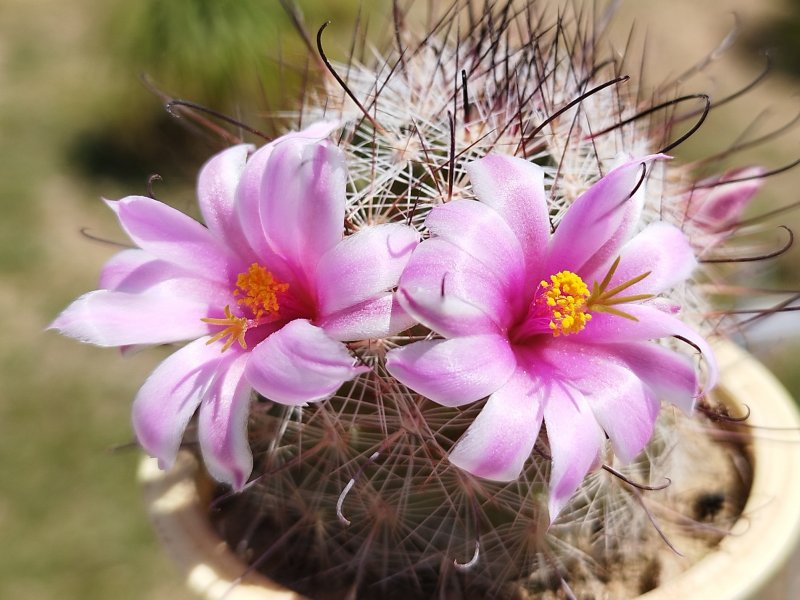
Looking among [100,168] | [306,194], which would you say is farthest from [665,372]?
[100,168]

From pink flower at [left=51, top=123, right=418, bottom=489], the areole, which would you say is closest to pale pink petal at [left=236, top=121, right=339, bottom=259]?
pink flower at [left=51, top=123, right=418, bottom=489]

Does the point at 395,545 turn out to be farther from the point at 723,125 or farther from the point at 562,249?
the point at 723,125

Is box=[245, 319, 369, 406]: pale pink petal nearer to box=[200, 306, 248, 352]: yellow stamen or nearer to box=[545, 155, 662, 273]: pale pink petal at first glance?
box=[200, 306, 248, 352]: yellow stamen

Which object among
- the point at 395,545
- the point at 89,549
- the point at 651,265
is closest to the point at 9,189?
the point at 89,549

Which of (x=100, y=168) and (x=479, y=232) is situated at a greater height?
(x=479, y=232)

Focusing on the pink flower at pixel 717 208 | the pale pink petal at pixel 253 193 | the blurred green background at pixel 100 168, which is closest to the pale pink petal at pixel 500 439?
the pale pink petal at pixel 253 193

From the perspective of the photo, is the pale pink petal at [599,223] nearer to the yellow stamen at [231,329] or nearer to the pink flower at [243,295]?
the pink flower at [243,295]

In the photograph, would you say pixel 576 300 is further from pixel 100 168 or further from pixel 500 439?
pixel 100 168
